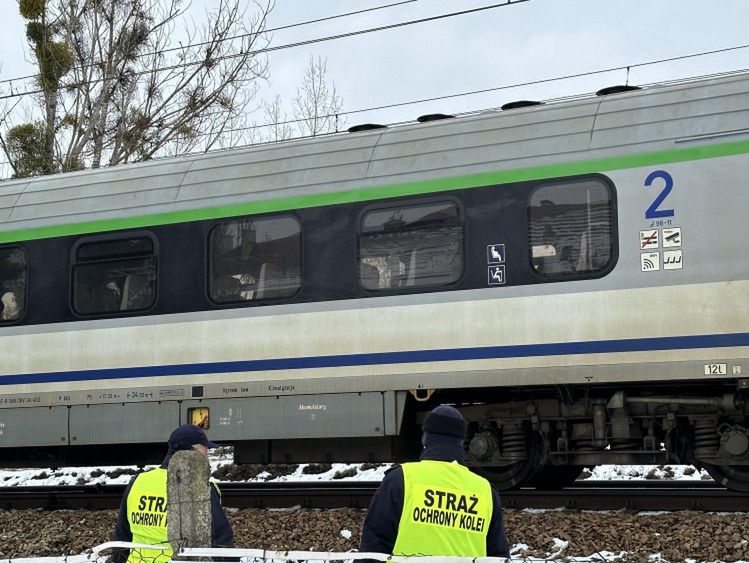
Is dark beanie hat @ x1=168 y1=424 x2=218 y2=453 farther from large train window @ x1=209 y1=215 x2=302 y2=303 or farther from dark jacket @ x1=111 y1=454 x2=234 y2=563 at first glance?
large train window @ x1=209 y1=215 x2=302 y2=303

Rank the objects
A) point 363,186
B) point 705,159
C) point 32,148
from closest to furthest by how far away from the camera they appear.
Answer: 1. point 705,159
2. point 363,186
3. point 32,148

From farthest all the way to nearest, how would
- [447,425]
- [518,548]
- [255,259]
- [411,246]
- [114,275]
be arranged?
[114,275]
[255,259]
[411,246]
[518,548]
[447,425]

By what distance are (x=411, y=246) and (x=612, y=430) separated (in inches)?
104

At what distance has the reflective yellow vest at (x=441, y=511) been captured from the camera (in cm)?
438

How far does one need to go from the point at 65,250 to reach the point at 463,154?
4943 millimetres

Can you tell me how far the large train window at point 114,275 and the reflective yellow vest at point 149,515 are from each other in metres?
6.97

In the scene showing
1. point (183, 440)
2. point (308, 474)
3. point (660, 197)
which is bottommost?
point (308, 474)

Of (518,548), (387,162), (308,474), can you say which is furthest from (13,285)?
(518,548)

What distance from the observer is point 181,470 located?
519cm

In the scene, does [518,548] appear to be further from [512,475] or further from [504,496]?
[512,475]

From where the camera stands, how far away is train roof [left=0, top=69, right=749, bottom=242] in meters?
10.0

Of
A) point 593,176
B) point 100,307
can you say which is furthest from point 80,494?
→ point 593,176

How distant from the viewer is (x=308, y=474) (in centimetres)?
1482

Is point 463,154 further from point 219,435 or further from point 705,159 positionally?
point 219,435
